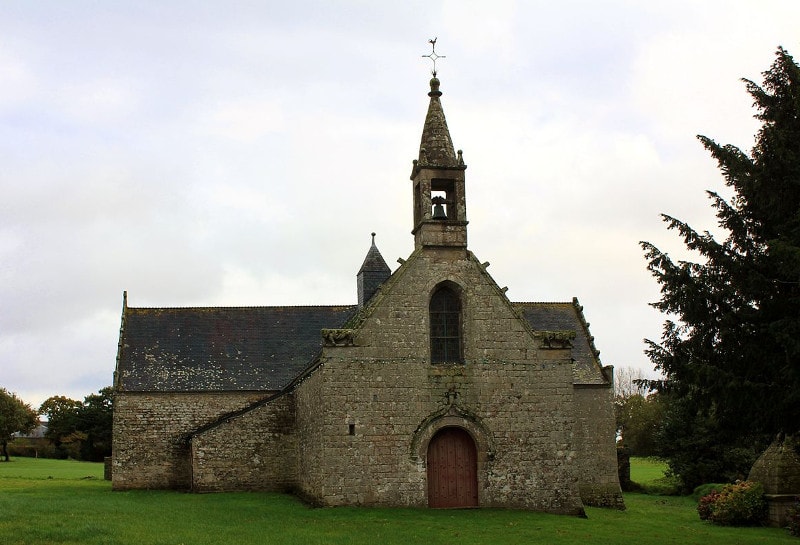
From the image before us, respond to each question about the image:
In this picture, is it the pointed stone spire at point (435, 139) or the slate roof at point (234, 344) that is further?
the slate roof at point (234, 344)

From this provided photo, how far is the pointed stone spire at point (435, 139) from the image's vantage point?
24.4 m

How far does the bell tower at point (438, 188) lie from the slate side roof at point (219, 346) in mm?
12326

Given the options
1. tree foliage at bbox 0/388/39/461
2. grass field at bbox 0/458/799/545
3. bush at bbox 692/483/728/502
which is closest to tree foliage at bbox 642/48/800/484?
grass field at bbox 0/458/799/545

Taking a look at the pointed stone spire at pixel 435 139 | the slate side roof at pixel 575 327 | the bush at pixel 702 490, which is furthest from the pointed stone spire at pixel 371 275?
the bush at pixel 702 490

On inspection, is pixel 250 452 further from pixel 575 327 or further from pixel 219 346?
pixel 575 327

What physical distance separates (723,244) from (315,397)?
12021 millimetres

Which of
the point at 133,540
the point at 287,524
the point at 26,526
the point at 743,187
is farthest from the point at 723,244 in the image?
the point at 26,526

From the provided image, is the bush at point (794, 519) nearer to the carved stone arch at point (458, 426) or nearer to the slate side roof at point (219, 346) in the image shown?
the carved stone arch at point (458, 426)

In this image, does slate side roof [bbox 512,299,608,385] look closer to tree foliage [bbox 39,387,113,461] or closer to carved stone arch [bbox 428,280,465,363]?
carved stone arch [bbox 428,280,465,363]

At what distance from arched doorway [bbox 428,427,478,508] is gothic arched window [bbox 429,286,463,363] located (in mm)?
2017

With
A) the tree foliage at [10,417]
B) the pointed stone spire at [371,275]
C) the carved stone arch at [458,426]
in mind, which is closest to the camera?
the carved stone arch at [458,426]

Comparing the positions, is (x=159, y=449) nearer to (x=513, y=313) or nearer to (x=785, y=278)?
(x=513, y=313)

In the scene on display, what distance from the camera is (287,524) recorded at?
63.6ft

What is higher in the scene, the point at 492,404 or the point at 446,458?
the point at 492,404
